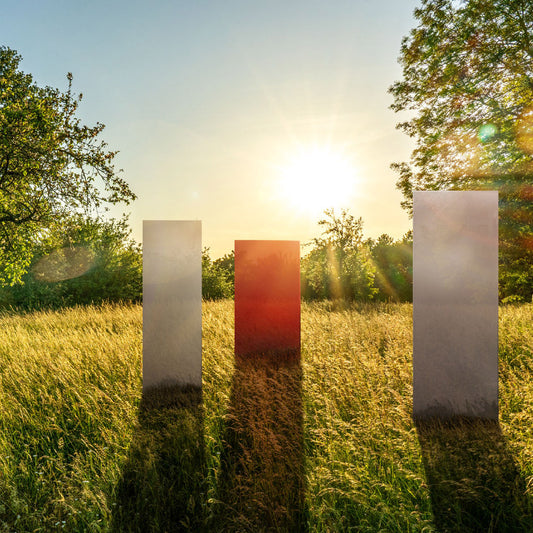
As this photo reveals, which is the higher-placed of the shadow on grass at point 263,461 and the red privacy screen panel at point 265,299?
the red privacy screen panel at point 265,299

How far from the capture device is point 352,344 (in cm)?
698

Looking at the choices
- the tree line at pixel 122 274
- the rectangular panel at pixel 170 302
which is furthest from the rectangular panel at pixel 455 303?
the tree line at pixel 122 274

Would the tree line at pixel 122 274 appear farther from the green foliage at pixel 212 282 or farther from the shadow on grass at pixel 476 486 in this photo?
the shadow on grass at pixel 476 486

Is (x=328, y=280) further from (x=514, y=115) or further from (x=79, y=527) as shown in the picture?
(x=79, y=527)

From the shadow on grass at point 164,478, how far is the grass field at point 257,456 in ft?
0.04

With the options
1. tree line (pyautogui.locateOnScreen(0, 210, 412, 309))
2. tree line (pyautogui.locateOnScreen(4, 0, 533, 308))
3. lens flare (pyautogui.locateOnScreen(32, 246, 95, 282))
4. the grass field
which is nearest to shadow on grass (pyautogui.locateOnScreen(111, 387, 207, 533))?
the grass field

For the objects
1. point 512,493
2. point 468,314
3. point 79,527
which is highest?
point 468,314

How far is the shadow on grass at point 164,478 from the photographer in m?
2.85

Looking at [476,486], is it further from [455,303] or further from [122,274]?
[122,274]

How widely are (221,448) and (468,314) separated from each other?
3.35m

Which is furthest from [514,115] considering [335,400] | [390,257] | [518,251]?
[390,257]

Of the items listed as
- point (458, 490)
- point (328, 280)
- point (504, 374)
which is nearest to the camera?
point (458, 490)

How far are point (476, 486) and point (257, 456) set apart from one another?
1826mm

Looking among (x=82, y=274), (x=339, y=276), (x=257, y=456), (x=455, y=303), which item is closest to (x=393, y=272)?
(x=339, y=276)
